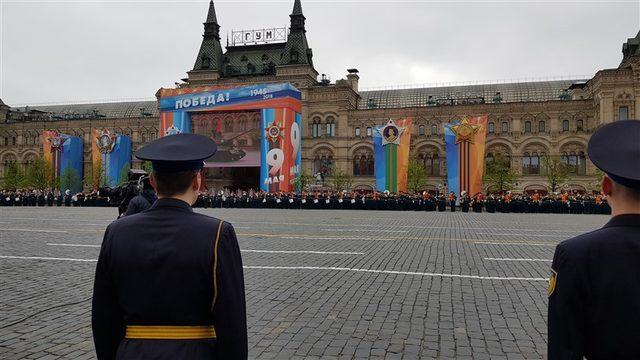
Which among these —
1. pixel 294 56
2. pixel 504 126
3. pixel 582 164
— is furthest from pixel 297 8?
pixel 582 164

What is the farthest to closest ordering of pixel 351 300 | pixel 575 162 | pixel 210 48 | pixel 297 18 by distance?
pixel 210 48, pixel 297 18, pixel 575 162, pixel 351 300

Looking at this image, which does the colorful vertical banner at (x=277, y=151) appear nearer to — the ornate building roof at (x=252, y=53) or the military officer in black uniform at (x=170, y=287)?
the ornate building roof at (x=252, y=53)

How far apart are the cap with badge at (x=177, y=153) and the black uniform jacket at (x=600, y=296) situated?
1.98 meters

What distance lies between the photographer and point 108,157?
63656 mm

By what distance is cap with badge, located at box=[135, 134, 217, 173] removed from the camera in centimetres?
274

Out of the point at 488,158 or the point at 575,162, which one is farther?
the point at 488,158

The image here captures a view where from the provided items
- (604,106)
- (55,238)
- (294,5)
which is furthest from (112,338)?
(294,5)

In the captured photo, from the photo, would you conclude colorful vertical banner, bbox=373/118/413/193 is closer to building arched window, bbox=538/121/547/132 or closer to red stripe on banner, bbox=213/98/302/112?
red stripe on banner, bbox=213/98/302/112

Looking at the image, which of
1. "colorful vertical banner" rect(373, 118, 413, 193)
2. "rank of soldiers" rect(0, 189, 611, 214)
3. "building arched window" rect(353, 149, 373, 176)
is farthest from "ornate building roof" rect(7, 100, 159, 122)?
"colorful vertical banner" rect(373, 118, 413, 193)

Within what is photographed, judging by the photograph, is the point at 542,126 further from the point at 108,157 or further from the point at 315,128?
the point at 108,157

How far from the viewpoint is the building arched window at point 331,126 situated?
5897cm

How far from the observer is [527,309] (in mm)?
7113

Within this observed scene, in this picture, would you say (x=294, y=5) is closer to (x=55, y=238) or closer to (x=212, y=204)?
(x=212, y=204)

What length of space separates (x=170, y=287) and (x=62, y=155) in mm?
71217
